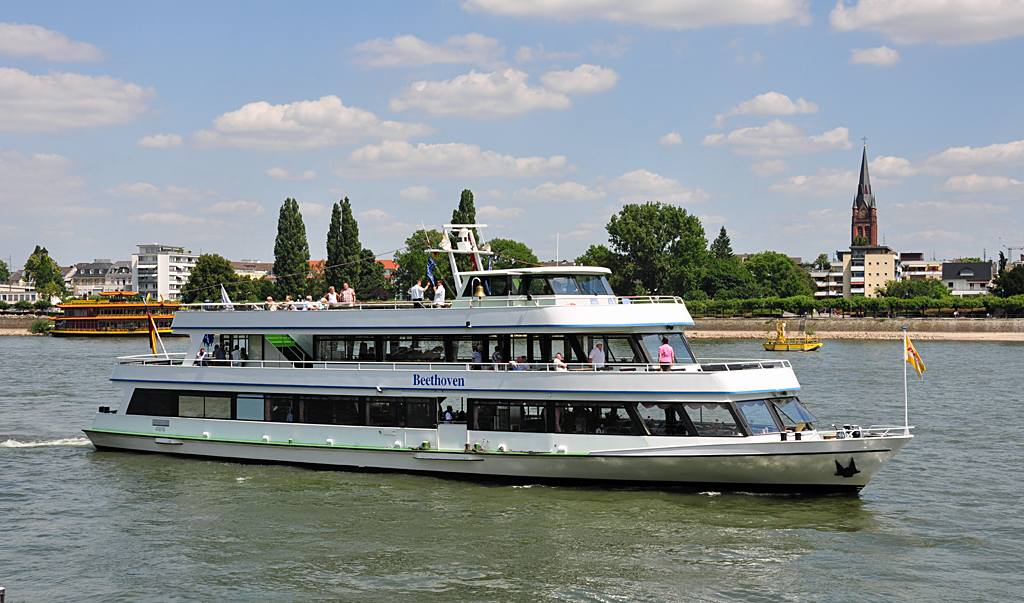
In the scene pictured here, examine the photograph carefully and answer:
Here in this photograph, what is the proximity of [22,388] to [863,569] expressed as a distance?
128 feet

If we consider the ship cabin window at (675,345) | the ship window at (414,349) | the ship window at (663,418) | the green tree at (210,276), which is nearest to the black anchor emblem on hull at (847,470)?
the ship window at (663,418)

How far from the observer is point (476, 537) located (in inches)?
615

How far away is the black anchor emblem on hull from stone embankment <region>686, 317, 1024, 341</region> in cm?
6974

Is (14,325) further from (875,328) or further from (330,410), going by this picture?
(875,328)

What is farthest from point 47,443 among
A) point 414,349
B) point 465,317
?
point 465,317

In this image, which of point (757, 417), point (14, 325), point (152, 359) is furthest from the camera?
point (14, 325)

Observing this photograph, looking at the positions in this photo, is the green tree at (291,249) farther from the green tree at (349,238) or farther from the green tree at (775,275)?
the green tree at (775,275)

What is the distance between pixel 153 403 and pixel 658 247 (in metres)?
97.9

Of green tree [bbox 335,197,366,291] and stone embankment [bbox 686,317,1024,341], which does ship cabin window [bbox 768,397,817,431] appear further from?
green tree [bbox 335,197,366,291]

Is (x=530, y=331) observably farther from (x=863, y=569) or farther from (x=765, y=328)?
(x=765, y=328)

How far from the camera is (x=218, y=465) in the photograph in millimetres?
21344

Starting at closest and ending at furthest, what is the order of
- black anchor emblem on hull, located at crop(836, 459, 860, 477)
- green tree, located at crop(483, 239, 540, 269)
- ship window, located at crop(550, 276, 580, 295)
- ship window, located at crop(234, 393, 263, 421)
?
black anchor emblem on hull, located at crop(836, 459, 860, 477)
ship window, located at crop(550, 276, 580, 295)
ship window, located at crop(234, 393, 263, 421)
green tree, located at crop(483, 239, 540, 269)

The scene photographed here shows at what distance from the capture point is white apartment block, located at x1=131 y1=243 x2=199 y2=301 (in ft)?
520

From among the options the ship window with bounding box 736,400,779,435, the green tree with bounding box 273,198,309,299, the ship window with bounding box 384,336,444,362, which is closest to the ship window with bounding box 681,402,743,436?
the ship window with bounding box 736,400,779,435
